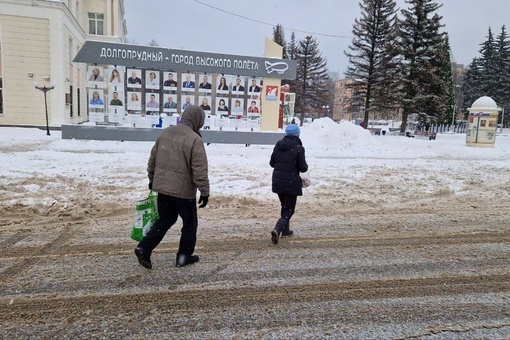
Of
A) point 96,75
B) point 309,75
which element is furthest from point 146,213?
point 309,75

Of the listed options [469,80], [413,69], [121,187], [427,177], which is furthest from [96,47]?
[469,80]

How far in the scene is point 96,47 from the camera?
53.2ft

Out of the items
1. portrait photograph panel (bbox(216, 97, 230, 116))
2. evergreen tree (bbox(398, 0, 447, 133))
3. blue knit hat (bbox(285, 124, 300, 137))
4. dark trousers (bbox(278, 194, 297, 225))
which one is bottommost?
dark trousers (bbox(278, 194, 297, 225))

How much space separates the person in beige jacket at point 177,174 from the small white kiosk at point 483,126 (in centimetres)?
2379

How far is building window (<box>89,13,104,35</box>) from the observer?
39.3 m

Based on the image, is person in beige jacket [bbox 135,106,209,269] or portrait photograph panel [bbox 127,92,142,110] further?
portrait photograph panel [bbox 127,92,142,110]

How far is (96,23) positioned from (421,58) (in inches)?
1251

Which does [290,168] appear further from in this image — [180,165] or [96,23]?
[96,23]

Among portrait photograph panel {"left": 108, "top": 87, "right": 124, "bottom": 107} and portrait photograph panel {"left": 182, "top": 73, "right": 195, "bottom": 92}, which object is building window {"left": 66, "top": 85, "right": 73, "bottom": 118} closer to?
portrait photograph panel {"left": 108, "top": 87, "right": 124, "bottom": 107}

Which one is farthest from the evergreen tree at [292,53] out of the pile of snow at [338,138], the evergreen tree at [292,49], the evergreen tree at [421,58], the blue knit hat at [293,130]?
the blue knit hat at [293,130]

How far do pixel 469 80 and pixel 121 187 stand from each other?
65.5m

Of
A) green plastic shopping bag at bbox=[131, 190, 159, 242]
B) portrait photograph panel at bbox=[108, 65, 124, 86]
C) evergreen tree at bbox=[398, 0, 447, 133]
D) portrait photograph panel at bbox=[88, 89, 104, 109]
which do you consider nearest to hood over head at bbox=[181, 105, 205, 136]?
green plastic shopping bag at bbox=[131, 190, 159, 242]

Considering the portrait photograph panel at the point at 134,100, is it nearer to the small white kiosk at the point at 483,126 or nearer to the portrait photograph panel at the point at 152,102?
the portrait photograph panel at the point at 152,102

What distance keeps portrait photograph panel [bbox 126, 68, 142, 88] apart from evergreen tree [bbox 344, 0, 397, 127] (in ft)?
83.6
